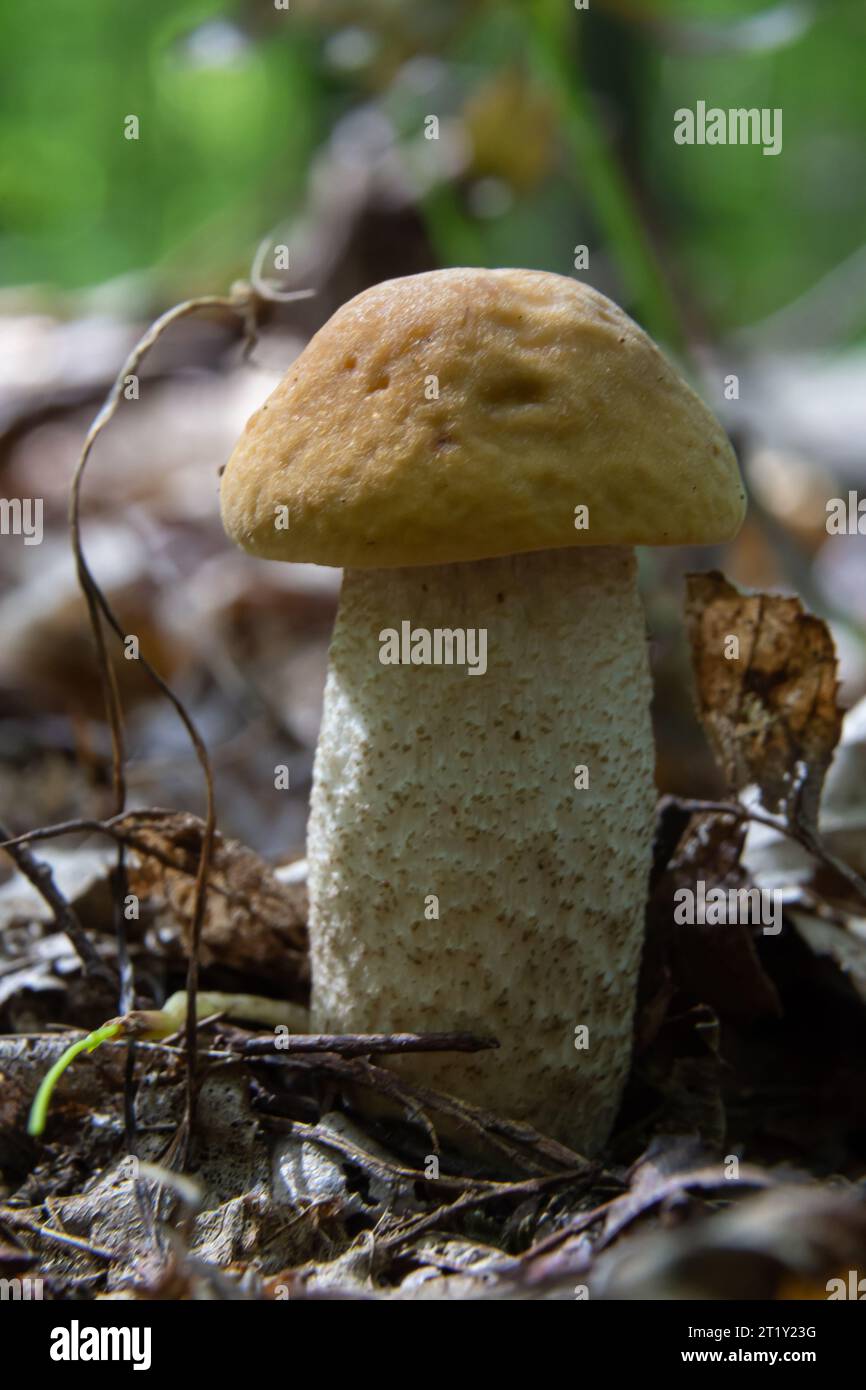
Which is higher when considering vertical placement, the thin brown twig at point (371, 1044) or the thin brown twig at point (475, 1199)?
the thin brown twig at point (371, 1044)

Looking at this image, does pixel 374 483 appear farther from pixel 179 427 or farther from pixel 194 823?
pixel 179 427

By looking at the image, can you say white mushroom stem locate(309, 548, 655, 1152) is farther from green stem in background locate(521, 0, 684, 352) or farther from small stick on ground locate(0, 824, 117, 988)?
green stem in background locate(521, 0, 684, 352)

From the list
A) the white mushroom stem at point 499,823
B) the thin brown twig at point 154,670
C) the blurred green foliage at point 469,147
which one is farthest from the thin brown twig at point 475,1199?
the blurred green foliage at point 469,147

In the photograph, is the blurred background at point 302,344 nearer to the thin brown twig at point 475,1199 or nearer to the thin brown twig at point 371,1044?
the thin brown twig at point 371,1044

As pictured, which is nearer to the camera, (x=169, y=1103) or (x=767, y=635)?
(x=169, y=1103)
